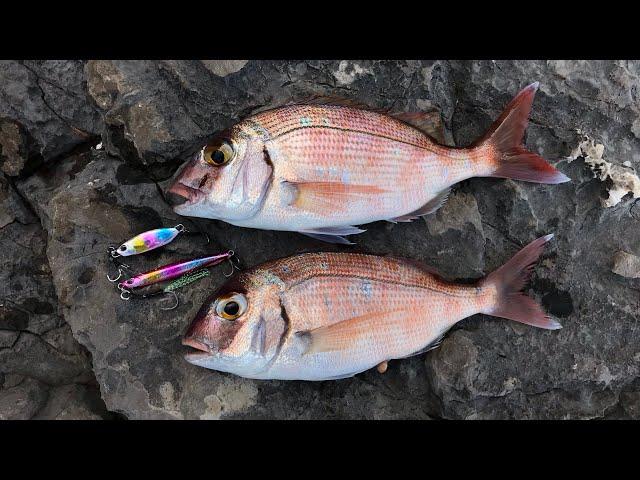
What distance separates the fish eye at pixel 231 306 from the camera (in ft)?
8.63

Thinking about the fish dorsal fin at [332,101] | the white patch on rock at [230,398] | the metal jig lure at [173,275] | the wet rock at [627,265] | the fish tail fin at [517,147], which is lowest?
the white patch on rock at [230,398]

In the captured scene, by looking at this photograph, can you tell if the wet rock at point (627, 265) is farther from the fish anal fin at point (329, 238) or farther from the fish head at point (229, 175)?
the fish head at point (229, 175)

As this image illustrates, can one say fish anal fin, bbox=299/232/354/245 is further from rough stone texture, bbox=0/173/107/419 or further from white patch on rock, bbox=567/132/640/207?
rough stone texture, bbox=0/173/107/419

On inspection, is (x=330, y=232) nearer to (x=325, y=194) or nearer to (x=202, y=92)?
(x=325, y=194)

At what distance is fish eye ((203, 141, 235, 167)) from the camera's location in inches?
104

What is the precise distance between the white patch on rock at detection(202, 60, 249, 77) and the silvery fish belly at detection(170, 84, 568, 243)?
45cm

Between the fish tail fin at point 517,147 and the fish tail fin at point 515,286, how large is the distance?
13.8 inches

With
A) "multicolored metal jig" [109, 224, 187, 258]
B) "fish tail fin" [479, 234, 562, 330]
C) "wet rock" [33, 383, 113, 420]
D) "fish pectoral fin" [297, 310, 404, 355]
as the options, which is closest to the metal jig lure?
"multicolored metal jig" [109, 224, 187, 258]

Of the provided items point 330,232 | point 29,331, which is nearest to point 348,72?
point 330,232

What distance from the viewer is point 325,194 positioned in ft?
9.02

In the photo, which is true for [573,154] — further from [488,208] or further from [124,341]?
[124,341]

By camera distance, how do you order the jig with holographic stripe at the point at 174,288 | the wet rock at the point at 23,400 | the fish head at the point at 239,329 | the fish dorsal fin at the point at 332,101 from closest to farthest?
1. the fish head at the point at 239,329
2. the fish dorsal fin at the point at 332,101
3. the jig with holographic stripe at the point at 174,288
4. the wet rock at the point at 23,400

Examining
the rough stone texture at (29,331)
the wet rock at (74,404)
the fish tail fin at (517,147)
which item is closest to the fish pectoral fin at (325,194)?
the fish tail fin at (517,147)

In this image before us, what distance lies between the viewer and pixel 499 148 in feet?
9.55
